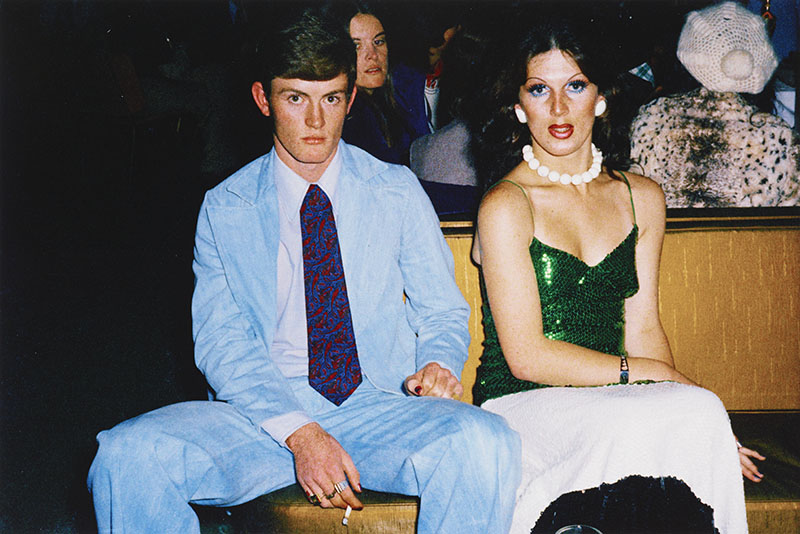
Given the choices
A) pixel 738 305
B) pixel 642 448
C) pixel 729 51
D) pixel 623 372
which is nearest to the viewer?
pixel 642 448

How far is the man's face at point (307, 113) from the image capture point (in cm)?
A: 212

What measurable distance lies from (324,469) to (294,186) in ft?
2.77

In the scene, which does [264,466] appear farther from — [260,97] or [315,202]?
[260,97]

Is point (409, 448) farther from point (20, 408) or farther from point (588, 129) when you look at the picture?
point (20, 408)

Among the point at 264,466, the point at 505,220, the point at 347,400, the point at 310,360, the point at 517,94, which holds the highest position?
the point at 517,94

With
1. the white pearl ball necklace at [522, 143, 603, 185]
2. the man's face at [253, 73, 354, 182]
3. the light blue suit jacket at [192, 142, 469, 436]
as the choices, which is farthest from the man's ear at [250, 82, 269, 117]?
the white pearl ball necklace at [522, 143, 603, 185]

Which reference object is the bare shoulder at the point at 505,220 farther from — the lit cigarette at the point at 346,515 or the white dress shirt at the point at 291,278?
the lit cigarette at the point at 346,515

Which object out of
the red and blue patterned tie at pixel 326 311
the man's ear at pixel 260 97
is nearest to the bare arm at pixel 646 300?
the red and blue patterned tie at pixel 326 311

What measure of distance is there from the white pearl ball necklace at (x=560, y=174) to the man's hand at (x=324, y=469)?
1.04 metres

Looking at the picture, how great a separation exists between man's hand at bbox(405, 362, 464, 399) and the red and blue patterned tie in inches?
7.6

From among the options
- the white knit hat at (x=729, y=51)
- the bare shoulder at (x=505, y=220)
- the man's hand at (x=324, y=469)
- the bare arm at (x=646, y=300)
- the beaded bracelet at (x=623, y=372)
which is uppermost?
the white knit hat at (x=729, y=51)

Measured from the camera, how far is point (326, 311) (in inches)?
84.6

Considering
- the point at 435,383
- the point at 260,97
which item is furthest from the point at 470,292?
the point at 260,97

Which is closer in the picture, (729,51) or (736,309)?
(736,309)
